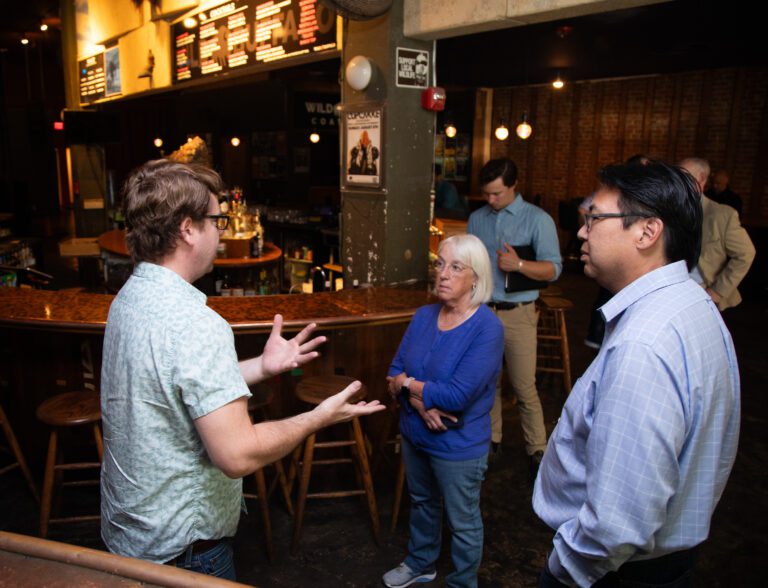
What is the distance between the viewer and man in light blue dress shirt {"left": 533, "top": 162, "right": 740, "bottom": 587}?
1.24 m

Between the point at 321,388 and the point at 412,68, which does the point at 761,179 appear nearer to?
the point at 412,68

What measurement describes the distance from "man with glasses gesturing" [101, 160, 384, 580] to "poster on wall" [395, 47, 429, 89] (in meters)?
2.75

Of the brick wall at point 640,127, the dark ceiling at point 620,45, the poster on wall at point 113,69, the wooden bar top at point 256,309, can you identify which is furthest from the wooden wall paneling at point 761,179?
the poster on wall at point 113,69

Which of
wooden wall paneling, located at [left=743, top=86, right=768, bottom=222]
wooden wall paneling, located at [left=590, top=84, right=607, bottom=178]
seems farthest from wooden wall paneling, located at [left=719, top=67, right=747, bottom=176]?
wooden wall paneling, located at [left=590, top=84, right=607, bottom=178]

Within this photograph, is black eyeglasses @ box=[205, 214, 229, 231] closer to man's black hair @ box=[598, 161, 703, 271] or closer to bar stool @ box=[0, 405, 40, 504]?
man's black hair @ box=[598, 161, 703, 271]

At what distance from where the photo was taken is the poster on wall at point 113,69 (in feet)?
26.8

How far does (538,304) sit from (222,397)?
4.39 m

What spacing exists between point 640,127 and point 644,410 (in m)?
11.0

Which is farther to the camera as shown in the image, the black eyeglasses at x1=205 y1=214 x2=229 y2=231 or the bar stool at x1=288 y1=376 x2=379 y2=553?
the bar stool at x1=288 y1=376 x2=379 y2=553

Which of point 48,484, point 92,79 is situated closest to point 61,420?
point 48,484

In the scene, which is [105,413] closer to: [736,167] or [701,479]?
[701,479]

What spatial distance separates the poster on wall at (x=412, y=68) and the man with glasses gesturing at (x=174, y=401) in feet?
9.03

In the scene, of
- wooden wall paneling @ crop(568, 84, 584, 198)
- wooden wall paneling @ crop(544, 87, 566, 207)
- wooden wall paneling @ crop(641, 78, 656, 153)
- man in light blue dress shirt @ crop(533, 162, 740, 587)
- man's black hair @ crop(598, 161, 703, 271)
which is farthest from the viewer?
wooden wall paneling @ crop(544, 87, 566, 207)

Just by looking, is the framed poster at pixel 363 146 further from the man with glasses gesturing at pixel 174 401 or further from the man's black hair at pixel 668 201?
the man's black hair at pixel 668 201
